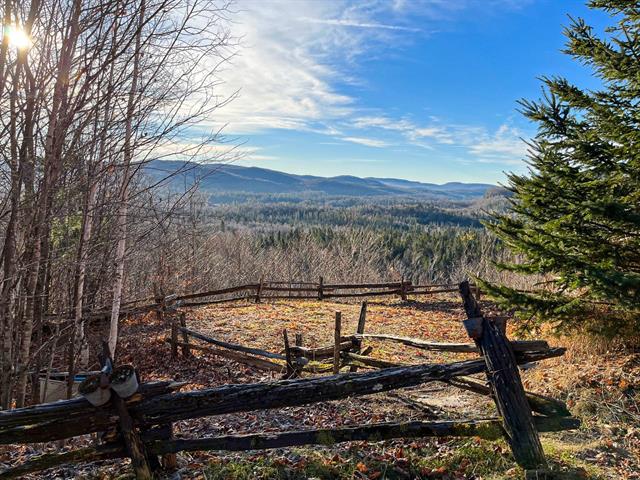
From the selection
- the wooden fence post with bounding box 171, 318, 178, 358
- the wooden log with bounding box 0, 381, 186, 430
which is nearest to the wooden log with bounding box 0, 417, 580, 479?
the wooden log with bounding box 0, 381, 186, 430

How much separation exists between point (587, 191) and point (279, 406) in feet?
20.4

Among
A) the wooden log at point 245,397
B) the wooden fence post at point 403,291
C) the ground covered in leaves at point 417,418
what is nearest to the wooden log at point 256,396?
the wooden log at point 245,397

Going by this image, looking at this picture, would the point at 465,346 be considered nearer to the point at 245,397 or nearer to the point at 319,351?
the point at 319,351

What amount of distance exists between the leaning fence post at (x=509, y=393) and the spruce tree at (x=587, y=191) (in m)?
2.81

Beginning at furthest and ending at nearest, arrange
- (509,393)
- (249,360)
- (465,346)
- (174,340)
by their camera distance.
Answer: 1. (174,340)
2. (249,360)
3. (465,346)
4. (509,393)

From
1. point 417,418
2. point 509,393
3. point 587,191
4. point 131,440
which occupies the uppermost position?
point 587,191

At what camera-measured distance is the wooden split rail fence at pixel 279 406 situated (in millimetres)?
3926

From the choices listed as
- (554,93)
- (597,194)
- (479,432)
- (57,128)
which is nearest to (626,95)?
(554,93)

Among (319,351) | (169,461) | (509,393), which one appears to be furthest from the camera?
(319,351)

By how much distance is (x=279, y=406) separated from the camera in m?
4.16

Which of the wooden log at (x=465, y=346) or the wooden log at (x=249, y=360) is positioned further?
the wooden log at (x=249, y=360)

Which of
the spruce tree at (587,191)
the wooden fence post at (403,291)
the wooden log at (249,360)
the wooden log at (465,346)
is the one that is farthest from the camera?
the wooden fence post at (403,291)

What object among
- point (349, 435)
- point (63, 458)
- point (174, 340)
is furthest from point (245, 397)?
point (174, 340)

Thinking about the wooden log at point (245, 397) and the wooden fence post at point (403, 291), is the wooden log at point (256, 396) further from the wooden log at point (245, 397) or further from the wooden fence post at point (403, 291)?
the wooden fence post at point (403, 291)
